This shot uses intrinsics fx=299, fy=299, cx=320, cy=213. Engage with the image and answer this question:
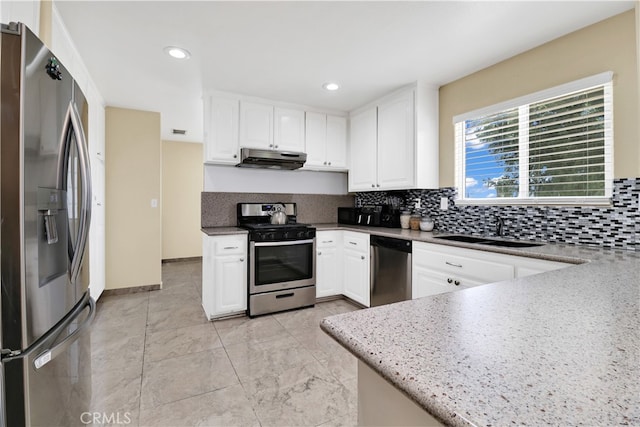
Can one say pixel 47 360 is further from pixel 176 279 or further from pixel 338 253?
pixel 176 279

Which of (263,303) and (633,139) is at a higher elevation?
(633,139)

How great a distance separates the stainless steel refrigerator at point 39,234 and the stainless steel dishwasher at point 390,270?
2299mm

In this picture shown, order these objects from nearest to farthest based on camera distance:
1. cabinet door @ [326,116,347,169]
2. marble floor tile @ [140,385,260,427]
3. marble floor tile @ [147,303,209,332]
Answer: marble floor tile @ [140,385,260,427] → marble floor tile @ [147,303,209,332] → cabinet door @ [326,116,347,169]

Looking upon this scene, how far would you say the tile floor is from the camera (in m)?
1.66

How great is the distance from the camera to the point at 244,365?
2.15 metres

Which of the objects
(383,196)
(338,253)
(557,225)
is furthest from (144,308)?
(557,225)

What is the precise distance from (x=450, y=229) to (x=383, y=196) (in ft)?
3.56

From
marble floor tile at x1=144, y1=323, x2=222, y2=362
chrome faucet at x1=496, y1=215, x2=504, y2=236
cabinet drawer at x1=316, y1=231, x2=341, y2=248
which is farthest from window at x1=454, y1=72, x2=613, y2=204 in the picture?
marble floor tile at x1=144, y1=323, x2=222, y2=362

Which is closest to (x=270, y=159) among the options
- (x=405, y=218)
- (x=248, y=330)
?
(x=405, y=218)

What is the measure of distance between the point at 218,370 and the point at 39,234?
1475 mm

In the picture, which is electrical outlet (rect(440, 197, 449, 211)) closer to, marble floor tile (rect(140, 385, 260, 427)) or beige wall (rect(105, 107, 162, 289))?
marble floor tile (rect(140, 385, 260, 427))

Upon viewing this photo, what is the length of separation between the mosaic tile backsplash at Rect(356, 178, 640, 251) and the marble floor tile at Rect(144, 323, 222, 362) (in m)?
2.41

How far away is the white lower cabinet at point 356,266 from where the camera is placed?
3.20m

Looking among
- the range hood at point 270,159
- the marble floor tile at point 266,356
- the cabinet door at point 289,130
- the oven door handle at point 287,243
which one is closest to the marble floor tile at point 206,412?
the marble floor tile at point 266,356
